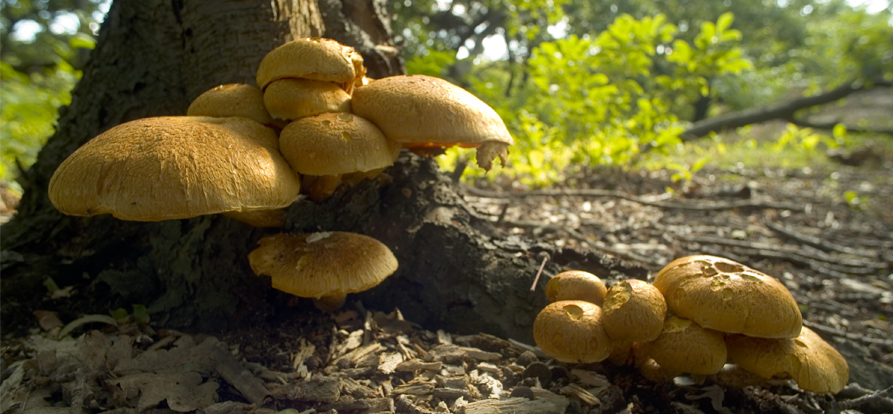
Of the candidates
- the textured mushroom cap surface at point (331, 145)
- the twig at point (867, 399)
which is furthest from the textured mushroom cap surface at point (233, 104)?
the twig at point (867, 399)

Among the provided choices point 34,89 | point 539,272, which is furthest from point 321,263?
point 34,89

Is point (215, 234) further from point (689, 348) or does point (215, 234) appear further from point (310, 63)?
point (689, 348)

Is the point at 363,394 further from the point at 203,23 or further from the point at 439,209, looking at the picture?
the point at 203,23

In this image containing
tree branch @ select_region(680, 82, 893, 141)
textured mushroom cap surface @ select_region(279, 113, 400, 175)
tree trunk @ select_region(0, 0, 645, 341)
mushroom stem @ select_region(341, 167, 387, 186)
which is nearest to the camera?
textured mushroom cap surface @ select_region(279, 113, 400, 175)

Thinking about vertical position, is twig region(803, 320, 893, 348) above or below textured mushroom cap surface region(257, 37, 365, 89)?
below

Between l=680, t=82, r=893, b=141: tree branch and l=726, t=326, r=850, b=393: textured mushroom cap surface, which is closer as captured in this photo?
l=726, t=326, r=850, b=393: textured mushroom cap surface

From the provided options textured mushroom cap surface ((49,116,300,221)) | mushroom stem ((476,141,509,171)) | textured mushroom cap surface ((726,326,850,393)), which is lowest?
textured mushroom cap surface ((726,326,850,393))

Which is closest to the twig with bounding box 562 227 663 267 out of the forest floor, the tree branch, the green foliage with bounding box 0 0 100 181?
the forest floor

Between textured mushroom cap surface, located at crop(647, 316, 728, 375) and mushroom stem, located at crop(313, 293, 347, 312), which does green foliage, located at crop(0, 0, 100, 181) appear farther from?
textured mushroom cap surface, located at crop(647, 316, 728, 375)

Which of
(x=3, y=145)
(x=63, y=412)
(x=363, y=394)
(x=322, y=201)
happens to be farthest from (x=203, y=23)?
(x=3, y=145)
